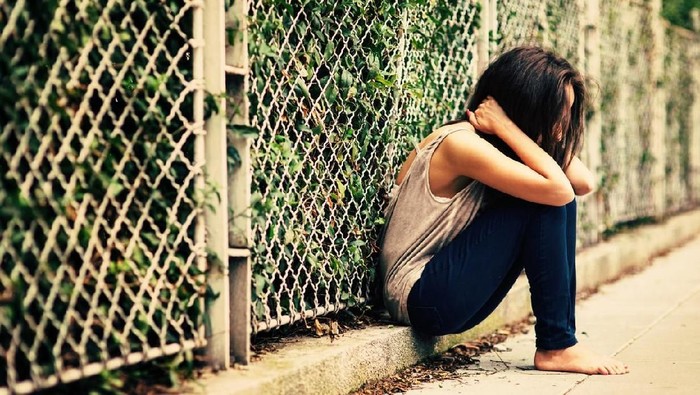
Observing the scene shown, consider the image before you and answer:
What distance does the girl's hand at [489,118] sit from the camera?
404 cm

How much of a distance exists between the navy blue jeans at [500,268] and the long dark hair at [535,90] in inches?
12.8

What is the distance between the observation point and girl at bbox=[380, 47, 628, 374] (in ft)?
12.8

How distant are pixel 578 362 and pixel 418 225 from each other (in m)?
0.83

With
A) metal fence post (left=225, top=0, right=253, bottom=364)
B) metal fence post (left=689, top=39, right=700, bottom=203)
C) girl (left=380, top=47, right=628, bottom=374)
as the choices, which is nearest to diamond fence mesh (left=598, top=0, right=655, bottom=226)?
metal fence post (left=689, top=39, right=700, bottom=203)

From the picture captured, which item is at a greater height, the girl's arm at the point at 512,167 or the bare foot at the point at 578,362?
the girl's arm at the point at 512,167

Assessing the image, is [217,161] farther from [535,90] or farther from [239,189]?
[535,90]

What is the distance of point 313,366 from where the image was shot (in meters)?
3.36

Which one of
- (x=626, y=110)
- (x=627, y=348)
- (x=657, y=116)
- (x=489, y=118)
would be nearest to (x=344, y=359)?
(x=489, y=118)

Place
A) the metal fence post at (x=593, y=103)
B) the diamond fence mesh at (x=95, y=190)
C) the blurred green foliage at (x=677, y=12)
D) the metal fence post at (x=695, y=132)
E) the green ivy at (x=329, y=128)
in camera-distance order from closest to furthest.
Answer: the diamond fence mesh at (x=95, y=190), the green ivy at (x=329, y=128), the metal fence post at (x=593, y=103), the metal fence post at (x=695, y=132), the blurred green foliage at (x=677, y=12)

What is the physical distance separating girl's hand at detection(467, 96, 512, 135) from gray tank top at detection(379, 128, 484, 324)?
159 mm

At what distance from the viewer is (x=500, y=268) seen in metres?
3.98

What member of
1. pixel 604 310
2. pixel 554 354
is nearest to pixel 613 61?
pixel 604 310

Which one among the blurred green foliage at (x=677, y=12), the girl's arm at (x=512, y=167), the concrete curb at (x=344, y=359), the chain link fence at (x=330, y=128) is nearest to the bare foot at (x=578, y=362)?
the concrete curb at (x=344, y=359)

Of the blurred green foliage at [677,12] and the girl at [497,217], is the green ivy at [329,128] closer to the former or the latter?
the girl at [497,217]
